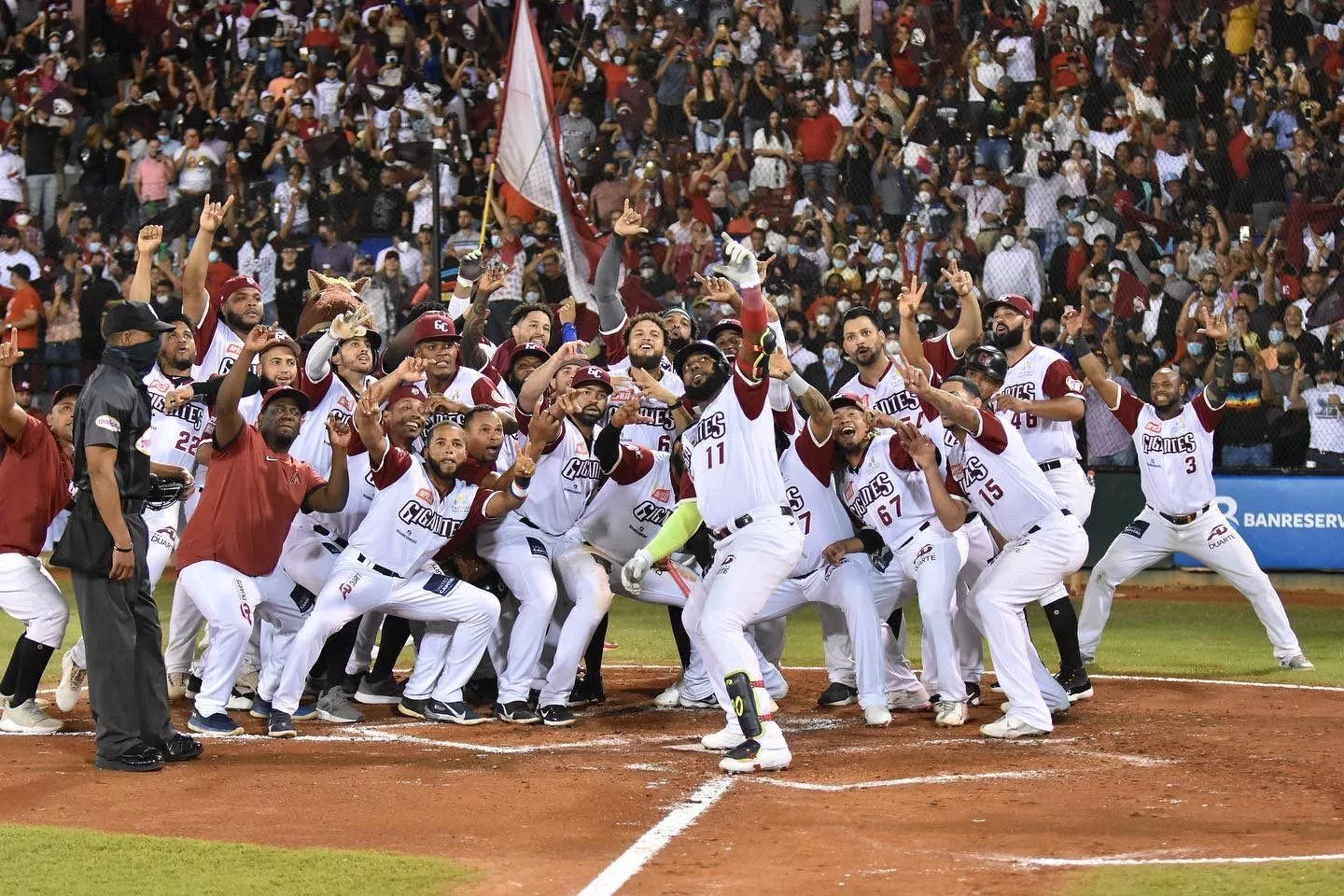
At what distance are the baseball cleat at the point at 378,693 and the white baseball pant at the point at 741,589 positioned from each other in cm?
262

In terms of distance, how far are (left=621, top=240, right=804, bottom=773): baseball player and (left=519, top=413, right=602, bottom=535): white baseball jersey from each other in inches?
58.6

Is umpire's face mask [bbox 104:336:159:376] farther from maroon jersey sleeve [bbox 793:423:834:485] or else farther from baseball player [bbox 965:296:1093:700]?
baseball player [bbox 965:296:1093:700]

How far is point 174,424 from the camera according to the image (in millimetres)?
9758

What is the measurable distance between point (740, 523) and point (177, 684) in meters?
3.91

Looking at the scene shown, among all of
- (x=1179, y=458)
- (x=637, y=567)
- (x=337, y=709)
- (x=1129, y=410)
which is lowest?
(x=337, y=709)

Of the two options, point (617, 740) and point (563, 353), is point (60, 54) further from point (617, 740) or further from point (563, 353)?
point (617, 740)

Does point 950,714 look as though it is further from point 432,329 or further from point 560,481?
point 432,329

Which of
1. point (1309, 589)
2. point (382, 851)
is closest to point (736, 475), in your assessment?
point (382, 851)

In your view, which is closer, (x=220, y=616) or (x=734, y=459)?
(x=734, y=459)

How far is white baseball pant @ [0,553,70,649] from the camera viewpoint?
8.55 m

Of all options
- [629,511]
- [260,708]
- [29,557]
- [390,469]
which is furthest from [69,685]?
[629,511]

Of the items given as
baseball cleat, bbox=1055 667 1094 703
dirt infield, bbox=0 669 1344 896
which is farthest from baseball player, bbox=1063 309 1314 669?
dirt infield, bbox=0 669 1344 896

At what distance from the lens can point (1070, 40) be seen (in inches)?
674

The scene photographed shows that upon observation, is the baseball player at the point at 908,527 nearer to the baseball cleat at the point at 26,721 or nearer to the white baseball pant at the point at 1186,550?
the white baseball pant at the point at 1186,550
